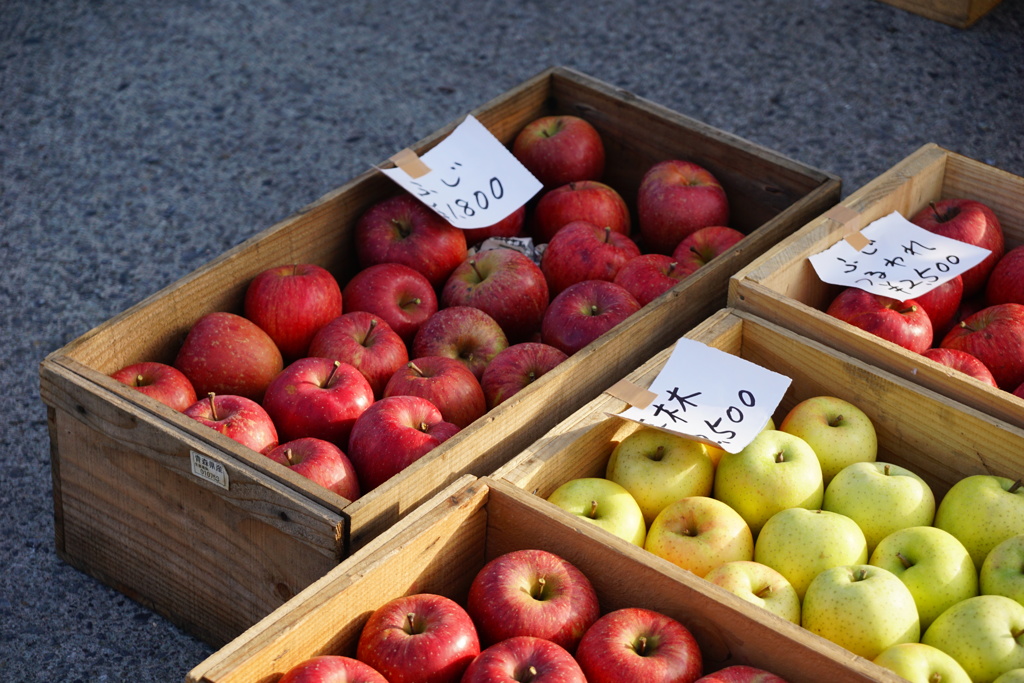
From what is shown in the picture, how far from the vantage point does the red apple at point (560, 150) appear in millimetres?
2715

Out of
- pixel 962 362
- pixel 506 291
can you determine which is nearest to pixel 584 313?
pixel 506 291

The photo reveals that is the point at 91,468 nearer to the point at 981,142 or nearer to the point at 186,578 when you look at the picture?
the point at 186,578

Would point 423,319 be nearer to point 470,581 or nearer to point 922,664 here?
point 470,581

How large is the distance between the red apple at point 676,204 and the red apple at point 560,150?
19 centimetres

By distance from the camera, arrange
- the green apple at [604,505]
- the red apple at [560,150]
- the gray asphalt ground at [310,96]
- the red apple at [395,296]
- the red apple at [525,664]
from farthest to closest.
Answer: the gray asphalt ground at [310,96] → the red apple at [560,150] → the red apple at [395,296] → the green apple at [604,505] → the red apple at [525,664]

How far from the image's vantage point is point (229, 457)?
1.68m

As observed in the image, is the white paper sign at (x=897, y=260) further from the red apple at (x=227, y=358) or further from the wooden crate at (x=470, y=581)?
the red apple at (x=227, y=358)

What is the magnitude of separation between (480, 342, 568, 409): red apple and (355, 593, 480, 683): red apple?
618 millimetres

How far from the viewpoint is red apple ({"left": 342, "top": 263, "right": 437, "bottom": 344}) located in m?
2.23

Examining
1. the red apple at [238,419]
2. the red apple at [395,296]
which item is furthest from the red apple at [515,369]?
the red apple at [238,419]

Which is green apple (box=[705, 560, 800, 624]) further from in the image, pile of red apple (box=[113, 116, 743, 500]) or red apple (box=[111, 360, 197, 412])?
red apple (box=[111, 360, 197, 412])

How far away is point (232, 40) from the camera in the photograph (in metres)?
4.27

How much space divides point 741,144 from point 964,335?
78 cm

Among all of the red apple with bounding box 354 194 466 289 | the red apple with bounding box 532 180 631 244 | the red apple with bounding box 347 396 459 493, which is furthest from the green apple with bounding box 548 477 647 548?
the red apple with bounding box 532 180 631 244
